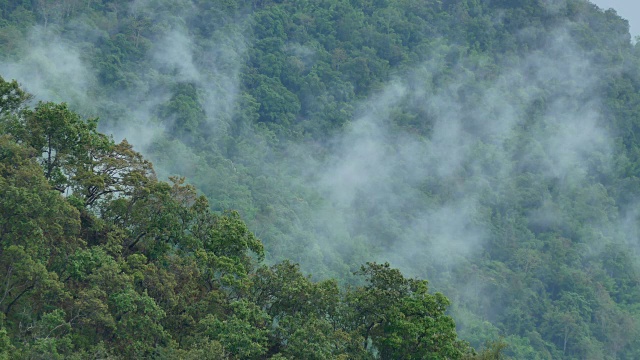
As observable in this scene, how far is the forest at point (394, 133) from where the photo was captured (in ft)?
204

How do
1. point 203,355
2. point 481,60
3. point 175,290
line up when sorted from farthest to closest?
point 481,60
point 175,290
point 203,355

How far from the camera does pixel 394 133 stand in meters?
79.8

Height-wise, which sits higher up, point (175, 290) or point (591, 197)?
point (591, 197)

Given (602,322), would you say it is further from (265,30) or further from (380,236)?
(265,30)

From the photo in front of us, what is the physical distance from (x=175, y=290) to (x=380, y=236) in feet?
148

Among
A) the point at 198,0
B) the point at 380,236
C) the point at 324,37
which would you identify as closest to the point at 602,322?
the point at 380,236

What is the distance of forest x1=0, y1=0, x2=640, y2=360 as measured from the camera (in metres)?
62.0

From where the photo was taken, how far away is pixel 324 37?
82375 millimetres

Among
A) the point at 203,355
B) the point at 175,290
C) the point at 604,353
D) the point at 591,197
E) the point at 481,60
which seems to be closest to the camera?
the point at 203,355

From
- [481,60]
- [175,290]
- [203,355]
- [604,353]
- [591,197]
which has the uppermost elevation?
[481,60]

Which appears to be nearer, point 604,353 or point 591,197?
point 604,353

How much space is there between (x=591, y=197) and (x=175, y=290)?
190 feet

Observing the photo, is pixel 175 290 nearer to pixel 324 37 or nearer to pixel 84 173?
pixel 84 173

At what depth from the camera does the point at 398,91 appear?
81.8 metres
